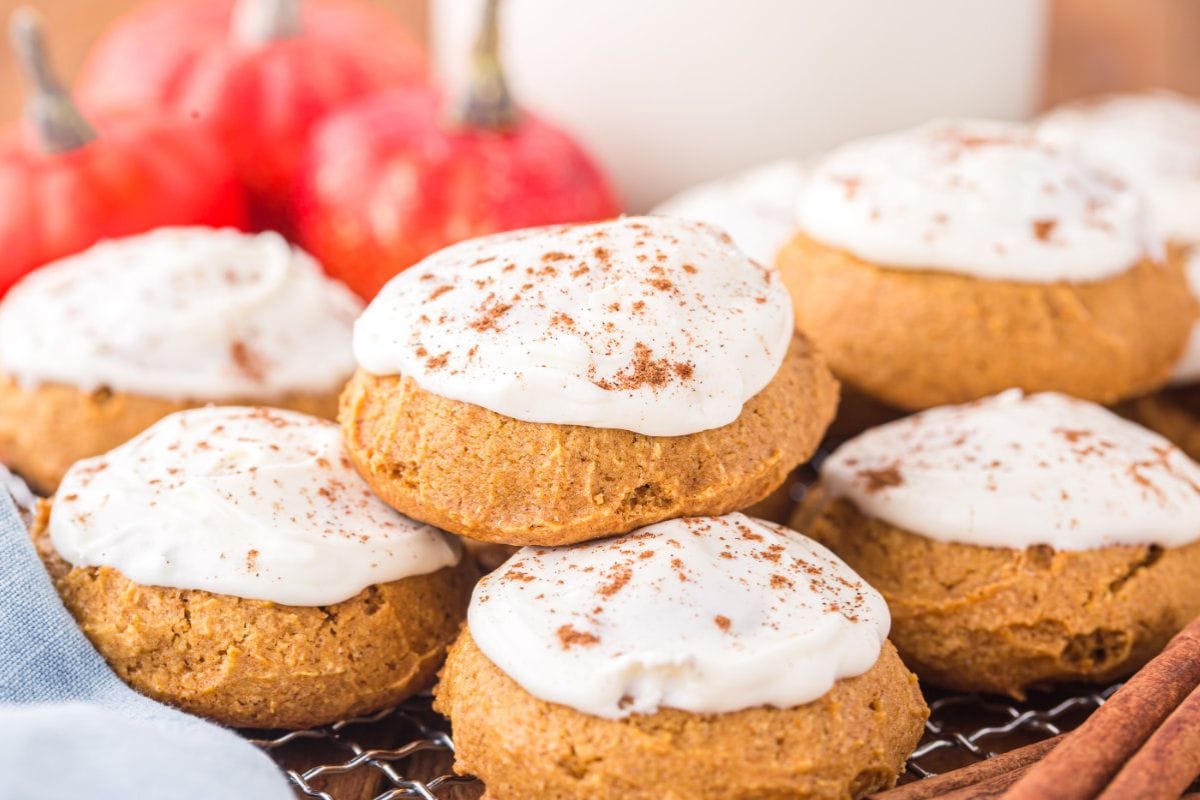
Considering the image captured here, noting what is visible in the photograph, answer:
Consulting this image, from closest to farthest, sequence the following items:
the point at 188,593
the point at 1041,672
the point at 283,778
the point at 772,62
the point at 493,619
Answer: the point at 283,778 < the point at 493,619 < the point at 188,593 < the point at 1041,672 < the point at 772,62

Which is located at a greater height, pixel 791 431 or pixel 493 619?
pixel 791 431

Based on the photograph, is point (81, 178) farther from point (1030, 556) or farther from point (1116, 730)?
point (1116, 730)

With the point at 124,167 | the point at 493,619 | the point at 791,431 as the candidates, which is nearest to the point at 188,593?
the point at 493,619

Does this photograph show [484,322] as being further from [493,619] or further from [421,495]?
[493,619]

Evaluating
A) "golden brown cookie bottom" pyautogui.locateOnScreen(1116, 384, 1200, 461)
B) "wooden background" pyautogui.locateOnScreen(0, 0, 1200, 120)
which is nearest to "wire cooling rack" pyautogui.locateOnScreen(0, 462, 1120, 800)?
"golden brown cookie bottom" pyautogui.locateOnScreen(1116, 384, 1200, 461)

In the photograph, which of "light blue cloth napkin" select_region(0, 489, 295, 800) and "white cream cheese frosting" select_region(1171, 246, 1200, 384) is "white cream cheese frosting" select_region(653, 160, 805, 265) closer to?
"white cream cheese frosting" select_region(1171, 246, 1200, 384)

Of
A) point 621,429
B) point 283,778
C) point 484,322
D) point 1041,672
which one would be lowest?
point 1041,672
